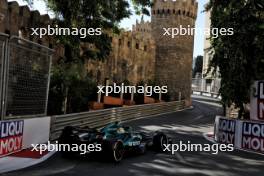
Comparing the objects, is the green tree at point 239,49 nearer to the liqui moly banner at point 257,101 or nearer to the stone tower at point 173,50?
the liqui moly banner at point 257,101

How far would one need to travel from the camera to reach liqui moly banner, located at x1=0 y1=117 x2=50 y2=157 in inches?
375

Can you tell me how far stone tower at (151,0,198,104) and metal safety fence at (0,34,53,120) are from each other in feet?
110

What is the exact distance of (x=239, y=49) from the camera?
13.6 m

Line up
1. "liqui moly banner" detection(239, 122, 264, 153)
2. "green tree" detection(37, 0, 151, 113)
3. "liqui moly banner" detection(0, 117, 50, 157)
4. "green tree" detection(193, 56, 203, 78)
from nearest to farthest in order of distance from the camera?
1. "liqui moly banner" detection(0, 117, 50, 157)
2. "liqui moly banner" detection(239, 122, 264, 153)
3. "green tree" detection(37, 0, 151, 113)
4. "green tree" detection(193, 56, 203, 78)

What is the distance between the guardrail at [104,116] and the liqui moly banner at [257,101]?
258 inches

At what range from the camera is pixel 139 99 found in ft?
110

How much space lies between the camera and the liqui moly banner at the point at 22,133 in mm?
9516

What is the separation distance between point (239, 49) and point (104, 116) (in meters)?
9.17

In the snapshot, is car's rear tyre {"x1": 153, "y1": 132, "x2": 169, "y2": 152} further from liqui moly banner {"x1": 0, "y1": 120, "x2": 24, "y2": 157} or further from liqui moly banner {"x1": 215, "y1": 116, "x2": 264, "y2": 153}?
liqui moly banner {"x1": 0, "y1": 120, "x2": 24, "y2": 157}

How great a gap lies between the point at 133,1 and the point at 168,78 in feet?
71.2

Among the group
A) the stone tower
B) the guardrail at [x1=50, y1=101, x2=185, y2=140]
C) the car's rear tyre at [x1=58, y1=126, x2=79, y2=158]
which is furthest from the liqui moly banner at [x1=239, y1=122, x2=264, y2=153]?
the stone tower

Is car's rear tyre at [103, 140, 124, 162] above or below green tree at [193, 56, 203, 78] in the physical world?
below

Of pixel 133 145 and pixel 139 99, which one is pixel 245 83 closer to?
pixel 133 145

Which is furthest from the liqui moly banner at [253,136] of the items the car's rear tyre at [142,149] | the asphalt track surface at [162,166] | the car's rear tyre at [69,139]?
the car's rear tyre at [69,139]
